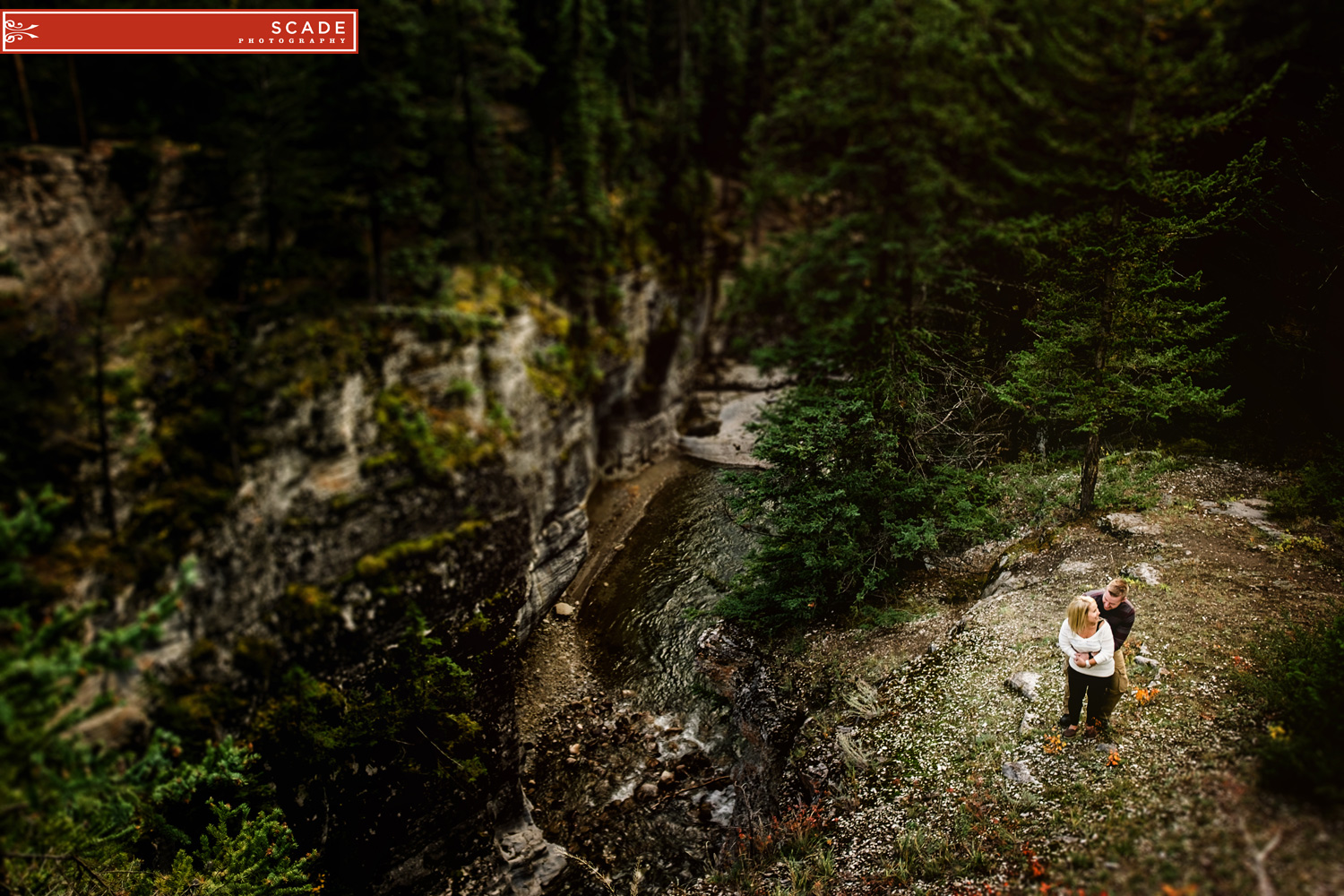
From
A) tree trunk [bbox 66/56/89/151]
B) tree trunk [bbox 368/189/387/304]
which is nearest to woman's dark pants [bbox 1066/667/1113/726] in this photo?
tree trunk [bbox 368/189/387/304]

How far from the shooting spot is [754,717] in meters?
13.9

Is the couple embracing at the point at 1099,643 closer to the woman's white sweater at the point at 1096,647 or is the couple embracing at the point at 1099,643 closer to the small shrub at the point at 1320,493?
the woman's white sweater at the point at 1096,647

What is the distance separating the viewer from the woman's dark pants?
844 cm

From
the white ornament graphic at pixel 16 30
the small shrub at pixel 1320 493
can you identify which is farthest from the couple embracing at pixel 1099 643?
the white ornament graphic at pixel 16 30

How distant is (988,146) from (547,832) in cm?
1766

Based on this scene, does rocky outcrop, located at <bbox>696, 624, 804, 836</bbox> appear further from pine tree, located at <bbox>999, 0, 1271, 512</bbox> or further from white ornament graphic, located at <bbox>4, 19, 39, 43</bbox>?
white ornament graphic, located at <bbox>4, 19, 39, 43</bbox>

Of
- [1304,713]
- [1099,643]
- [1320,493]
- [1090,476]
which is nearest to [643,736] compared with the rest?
[1099,643]

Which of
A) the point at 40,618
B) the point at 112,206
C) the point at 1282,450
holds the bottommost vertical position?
the point at 40,618

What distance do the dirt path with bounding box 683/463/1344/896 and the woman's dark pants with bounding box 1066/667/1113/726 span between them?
0.44 meters

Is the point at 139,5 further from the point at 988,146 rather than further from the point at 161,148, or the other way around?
the point at 988,146

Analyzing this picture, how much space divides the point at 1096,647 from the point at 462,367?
1454cm

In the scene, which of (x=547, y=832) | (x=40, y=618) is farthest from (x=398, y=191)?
(x=547, y=832)

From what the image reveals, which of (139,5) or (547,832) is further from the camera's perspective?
(547,832)

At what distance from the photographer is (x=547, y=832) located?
13.5 metres
